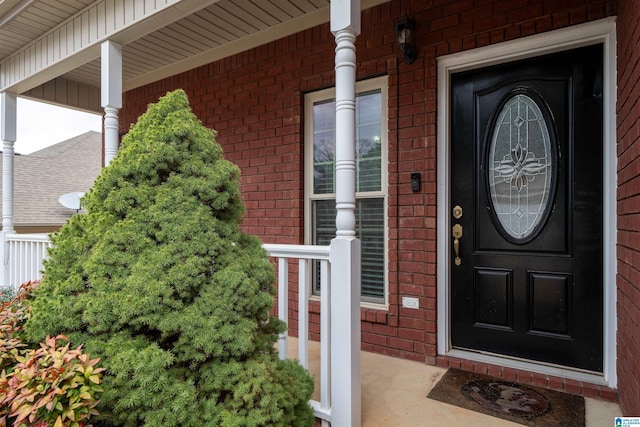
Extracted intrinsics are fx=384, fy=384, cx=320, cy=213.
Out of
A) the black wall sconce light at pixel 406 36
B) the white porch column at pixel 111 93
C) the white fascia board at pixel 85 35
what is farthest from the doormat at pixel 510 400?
the white fascia board at pixel 85 35

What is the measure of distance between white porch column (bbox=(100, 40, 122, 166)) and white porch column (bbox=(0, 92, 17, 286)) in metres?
1.95

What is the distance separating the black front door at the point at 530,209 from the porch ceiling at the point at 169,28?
4.32 ft

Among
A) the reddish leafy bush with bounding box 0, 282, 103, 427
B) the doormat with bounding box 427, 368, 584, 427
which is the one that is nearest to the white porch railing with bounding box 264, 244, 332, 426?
the doormat with bounding box 427, 368, 584, 427

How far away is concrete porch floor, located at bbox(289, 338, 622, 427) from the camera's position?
6.63 feet

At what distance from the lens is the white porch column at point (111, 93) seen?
2.81 meters

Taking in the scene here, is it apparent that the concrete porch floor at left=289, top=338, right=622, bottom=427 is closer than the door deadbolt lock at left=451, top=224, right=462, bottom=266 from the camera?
Yes

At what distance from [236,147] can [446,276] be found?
234cm

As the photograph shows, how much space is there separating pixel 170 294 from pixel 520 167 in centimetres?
231

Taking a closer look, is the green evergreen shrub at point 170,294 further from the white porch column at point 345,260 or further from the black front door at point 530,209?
the black front door at point 530,209

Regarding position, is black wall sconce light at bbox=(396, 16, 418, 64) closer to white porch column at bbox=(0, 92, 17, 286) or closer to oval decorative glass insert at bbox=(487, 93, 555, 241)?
oval decorative glass insert at bbox=(487, 93, 555, 241)

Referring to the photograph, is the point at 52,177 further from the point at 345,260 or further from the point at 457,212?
the point at 345,260

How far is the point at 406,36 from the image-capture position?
273 centimetres

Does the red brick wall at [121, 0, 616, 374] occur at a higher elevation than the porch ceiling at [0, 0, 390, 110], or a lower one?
lower

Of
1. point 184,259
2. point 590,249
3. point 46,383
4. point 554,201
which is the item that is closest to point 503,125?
point 554,201
